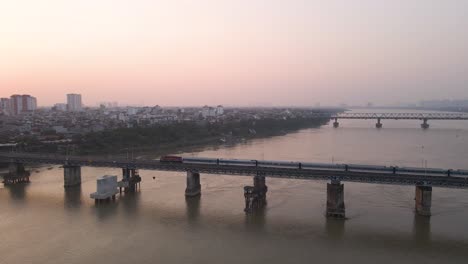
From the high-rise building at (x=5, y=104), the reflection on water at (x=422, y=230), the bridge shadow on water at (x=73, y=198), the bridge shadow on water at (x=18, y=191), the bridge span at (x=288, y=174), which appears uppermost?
→ the high-rise building at (x=5, y=104)

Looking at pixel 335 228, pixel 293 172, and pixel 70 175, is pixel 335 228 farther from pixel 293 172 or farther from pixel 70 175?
pixel 70 175

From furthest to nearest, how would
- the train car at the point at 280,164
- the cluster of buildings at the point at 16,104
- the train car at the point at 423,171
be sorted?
the cluster of buildings at the point at 16,104, the train car at the point at 280,164, the train car at the point at 423,171

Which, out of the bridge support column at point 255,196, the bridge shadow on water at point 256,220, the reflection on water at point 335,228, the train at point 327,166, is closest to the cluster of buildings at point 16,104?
the train at point 327,166

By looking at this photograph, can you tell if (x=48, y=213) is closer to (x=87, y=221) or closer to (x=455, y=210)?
(x=87, y=221)

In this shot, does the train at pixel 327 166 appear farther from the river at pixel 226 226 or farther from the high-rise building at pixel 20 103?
the high-rise building at pixel 20 103

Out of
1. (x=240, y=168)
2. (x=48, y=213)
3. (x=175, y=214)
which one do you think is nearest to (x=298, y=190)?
(x=240, y=168)

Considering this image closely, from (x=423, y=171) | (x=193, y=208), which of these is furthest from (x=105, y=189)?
(x=423, y=171)

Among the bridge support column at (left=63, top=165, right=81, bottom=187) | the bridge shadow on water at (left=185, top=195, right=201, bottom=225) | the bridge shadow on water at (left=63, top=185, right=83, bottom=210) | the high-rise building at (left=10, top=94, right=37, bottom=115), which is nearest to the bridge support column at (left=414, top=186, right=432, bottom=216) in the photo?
the bridge shadow on water at (left=185, top=195, right=201, bottom=225)
